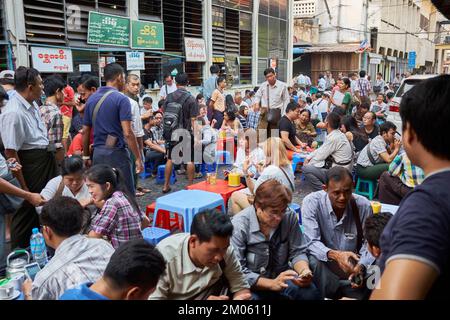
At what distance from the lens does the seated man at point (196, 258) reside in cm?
226

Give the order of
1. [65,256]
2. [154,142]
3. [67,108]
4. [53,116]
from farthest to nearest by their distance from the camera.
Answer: [154,142], [67,108], [53,116], [65,256]

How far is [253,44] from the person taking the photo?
16578 mm

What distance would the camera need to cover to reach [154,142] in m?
7.44

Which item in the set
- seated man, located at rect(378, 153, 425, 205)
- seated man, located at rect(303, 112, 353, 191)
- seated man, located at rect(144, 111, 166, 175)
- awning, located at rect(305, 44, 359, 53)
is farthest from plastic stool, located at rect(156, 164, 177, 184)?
awning, located at rect(305, 44, 359, 53)

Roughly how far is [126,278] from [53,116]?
11.9 ft

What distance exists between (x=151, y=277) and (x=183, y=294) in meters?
0.54

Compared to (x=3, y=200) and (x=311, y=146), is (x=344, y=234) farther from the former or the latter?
(x=311, y=146)

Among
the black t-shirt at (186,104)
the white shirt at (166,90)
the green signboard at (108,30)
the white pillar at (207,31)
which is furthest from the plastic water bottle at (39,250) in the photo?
the white pillar at (207,31)

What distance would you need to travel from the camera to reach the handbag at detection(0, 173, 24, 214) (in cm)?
362

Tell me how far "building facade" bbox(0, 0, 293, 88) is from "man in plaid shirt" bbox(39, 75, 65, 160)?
339 cm

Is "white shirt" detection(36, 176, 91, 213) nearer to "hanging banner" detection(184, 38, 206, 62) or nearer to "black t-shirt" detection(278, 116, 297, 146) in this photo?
"black t-shirt" detection(278, 116, 297, 146)

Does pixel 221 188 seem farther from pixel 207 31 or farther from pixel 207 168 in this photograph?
pixel 207 31

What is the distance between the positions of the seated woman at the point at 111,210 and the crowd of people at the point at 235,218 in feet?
0.04

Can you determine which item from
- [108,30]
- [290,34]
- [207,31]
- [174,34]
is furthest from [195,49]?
[290,34]
